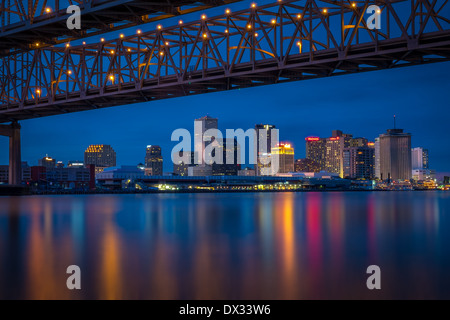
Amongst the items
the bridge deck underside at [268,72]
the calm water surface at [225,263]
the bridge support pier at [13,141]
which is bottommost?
the calm water surface at [225,263]

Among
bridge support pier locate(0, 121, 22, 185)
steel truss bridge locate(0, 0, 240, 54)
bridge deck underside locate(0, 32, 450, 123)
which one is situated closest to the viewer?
steel truss bridge locate(0, 0, 240, 54)

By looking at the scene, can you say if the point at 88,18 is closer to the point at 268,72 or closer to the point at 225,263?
the point at 225,263

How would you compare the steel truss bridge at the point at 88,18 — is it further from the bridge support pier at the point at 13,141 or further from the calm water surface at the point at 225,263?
the bridge support pier at the point at 13,141

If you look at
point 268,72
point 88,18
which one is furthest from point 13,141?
point 88,18

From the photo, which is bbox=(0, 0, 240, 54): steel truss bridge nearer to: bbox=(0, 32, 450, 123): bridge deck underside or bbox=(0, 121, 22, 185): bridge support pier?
bbox=(0, 32, 450, 123): bridge deck underside

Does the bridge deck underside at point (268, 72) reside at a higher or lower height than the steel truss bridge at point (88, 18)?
higher

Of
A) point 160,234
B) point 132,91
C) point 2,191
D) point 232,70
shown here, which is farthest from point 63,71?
point 160,234

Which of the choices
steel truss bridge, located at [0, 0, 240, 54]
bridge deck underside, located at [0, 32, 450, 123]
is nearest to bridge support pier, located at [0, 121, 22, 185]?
bridge deck underside, located at [0, 32, 450, 123]

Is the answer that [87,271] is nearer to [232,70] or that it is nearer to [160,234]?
[160,234]

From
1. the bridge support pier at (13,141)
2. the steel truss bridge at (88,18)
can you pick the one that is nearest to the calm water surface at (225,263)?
the steel truss bridge at (88,18)

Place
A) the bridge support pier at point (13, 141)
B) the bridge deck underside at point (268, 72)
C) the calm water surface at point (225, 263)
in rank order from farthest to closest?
the bridge support pier at point (13, 141)
the bridge deck underside at point (268, 72)
the calm water surface at point (225, 263)

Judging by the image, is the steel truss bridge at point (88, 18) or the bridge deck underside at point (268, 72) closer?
the steel truss bridge at point (88, 18)
